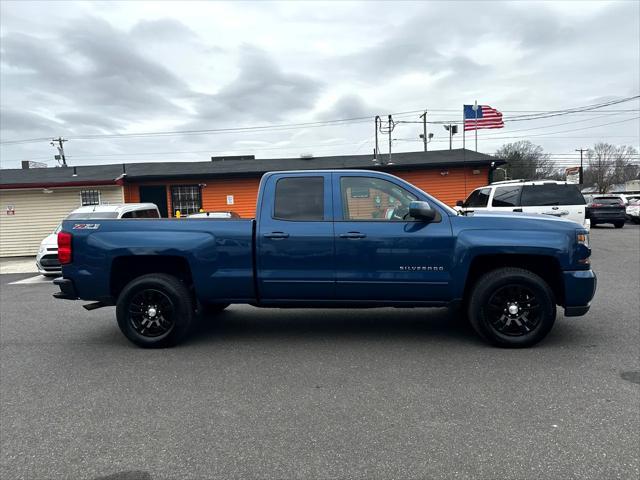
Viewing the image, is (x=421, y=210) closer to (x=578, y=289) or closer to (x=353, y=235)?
(x=353, y=235)

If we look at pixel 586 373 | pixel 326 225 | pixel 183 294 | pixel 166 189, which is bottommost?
pixel 586 373

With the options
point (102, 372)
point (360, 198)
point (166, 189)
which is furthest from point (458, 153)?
point (102, 372)

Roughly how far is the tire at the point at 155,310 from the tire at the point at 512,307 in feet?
10.5

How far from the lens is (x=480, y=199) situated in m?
12.4

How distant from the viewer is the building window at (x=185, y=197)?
19.2 meters

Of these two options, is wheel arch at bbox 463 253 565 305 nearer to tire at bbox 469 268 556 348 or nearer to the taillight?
tire at bbox 469 268 556 348

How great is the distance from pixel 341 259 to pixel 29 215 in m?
17.3

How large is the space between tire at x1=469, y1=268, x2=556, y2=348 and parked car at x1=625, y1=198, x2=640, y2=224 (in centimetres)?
2478

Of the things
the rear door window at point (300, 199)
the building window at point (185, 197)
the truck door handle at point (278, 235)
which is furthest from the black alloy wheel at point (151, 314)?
the building window at point (185, 197)

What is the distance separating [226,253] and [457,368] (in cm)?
267

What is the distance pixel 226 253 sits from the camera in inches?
193

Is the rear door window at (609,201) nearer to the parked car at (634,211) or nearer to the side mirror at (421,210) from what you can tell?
the parked car at (634,211)

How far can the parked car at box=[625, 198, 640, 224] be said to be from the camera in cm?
2431

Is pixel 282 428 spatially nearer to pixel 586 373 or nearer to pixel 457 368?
pixel 457 368
